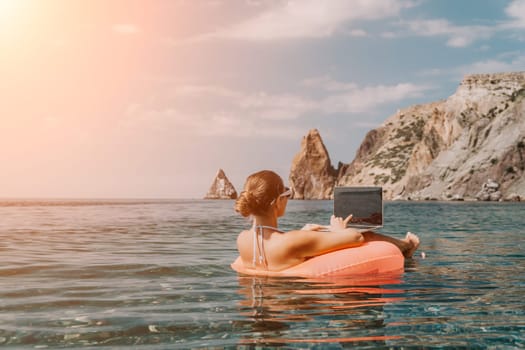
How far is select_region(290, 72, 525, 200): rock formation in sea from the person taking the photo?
88938 millimetres

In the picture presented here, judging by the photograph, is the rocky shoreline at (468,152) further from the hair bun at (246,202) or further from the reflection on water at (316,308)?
the hair bun at (246,202)

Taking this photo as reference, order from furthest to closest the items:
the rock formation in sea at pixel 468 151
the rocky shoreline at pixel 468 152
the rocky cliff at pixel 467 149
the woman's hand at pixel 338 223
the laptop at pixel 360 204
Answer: the rocky cliff at pixel 467 149
the rock formation in sea at pixel 468 151
the rocky shoreline at pixel 468 152
the laptop at pixel 360 204
the woman's hand at pixel 338 223

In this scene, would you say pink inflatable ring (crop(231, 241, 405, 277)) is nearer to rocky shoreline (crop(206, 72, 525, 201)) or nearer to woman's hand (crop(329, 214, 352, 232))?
woman's hand (crop(329, 214, 352, 232))

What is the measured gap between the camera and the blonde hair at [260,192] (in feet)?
22.8

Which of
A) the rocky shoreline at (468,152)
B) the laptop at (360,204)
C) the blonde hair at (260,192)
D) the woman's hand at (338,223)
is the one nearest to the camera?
the blonde hair at (260,192)

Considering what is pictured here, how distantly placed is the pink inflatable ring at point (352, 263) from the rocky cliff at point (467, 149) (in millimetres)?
89009

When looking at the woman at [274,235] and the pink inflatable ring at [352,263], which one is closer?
the woman at [274,235]

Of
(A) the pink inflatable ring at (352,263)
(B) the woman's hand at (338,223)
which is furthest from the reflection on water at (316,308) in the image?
(B) the woman's hand at (338,223)

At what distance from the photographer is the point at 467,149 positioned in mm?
101312

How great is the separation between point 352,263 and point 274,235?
1.25 metres

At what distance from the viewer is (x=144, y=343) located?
429 centimetres

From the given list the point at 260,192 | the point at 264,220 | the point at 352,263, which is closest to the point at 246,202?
the point at 260,192

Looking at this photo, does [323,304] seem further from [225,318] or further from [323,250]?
[323,250]

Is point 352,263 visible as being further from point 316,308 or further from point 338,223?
point 316,308
